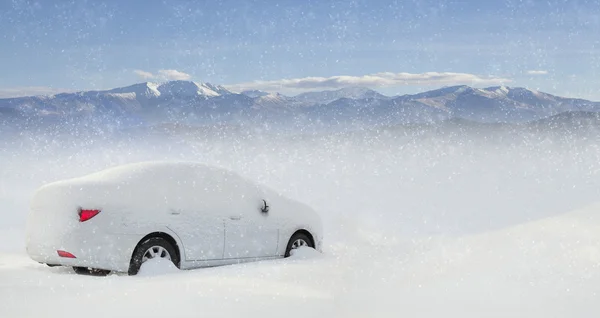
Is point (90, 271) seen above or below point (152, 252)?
below

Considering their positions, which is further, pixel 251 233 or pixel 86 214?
pixel 251 233

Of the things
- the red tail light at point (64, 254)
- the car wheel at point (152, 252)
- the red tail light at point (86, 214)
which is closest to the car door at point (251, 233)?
the car wheel at point (152, 252)

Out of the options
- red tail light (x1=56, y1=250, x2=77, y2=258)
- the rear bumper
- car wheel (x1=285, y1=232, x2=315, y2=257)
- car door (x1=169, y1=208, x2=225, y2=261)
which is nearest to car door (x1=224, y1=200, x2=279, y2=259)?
car door (x1=169, y1=208, x2=225, y2=261)

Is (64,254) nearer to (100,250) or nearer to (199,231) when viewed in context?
(100,250)

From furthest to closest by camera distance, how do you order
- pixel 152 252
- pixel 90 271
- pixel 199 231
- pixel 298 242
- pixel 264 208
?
pixel 298 242 < pixel 264 208 < pixel 199 231 < pixel 90 271 < pixel 152 252

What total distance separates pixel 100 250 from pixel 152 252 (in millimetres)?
687

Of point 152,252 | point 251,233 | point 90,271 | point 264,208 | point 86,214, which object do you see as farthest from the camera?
point 264,208

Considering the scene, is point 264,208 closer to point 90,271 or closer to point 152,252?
point 152,252

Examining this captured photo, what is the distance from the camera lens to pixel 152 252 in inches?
445

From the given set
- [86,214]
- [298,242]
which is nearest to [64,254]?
[86,214]

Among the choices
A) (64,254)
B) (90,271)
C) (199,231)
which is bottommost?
(90,271)

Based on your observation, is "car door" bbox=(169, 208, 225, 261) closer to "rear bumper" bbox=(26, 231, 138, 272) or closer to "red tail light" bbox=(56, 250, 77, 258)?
"rear bumper" bbox=(26, 231, 138, 272)

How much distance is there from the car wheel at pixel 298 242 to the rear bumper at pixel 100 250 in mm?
2725

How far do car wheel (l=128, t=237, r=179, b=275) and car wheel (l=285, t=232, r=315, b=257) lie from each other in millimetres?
2076
